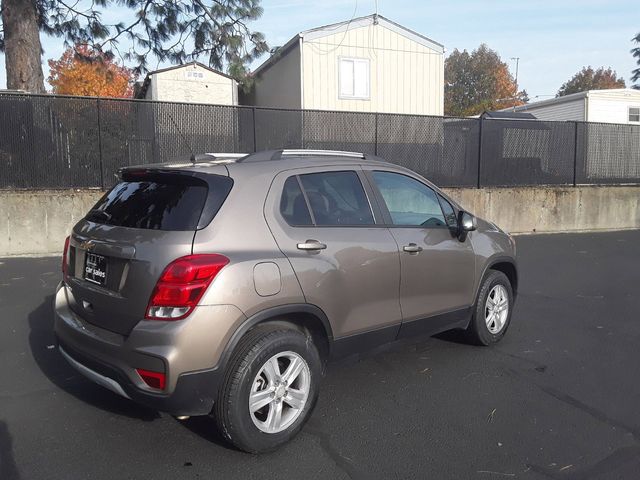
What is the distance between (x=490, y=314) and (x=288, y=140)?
7652 mm

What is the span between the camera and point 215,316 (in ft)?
9.63

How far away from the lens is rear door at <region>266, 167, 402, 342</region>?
3.36 metres

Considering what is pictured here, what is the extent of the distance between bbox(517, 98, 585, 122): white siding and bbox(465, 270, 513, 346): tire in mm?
17935

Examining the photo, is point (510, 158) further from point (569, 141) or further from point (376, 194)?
point (376, 194)

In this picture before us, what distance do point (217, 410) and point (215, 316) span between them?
547mm

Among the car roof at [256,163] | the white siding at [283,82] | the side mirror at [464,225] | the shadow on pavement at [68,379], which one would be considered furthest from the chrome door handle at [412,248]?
the white siding at [283,82]

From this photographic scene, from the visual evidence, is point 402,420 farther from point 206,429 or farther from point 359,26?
point 359,26

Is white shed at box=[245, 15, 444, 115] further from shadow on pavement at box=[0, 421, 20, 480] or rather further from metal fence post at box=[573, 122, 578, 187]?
shadow on pavement at box=[0, 421, 20, 480]

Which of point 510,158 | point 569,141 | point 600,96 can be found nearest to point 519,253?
point 510,158

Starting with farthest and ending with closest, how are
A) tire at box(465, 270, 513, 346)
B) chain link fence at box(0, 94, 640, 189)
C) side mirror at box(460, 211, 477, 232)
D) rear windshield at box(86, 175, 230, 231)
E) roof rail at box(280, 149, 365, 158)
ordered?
chain link fence at box(0, 94, 640, 189), tire at box(465, 270, 513, 346), side mirror at box(460, 211, 477, 232), roof rail at box(280, 149, 365, 158), rear windshield at box(86, 175, 230, 231)

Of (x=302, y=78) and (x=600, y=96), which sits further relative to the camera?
(x=600, y=96)

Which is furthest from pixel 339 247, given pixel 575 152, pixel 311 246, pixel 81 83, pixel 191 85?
pixel 81 83

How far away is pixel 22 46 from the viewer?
12.0 m

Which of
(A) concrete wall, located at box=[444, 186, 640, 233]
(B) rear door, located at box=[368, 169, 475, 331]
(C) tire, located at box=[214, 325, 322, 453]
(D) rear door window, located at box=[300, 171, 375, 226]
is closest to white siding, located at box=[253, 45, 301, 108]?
(A) concrete wall, located at box=[444, 186, 640, 233]
